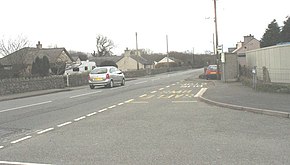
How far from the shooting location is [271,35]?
43.8 metres

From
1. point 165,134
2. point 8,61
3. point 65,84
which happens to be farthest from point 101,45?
point 165,134

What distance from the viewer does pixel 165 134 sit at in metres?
8.55

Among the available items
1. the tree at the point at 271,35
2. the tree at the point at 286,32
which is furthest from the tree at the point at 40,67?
the tree at the point at 286,32

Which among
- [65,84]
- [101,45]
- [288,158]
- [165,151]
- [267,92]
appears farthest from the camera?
[101,45]

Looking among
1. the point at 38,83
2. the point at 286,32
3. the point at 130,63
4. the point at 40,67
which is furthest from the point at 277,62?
the point at 130,63

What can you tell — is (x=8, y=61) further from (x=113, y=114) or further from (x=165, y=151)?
(x=165, y=151)

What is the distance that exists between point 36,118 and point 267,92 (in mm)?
10721

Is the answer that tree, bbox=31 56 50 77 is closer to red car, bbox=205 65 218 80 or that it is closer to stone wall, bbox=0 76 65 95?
stone wall, bbox=0 76 65 95

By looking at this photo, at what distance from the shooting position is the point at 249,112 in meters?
11.9

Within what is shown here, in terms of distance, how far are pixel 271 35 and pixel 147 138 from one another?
39.4 metres

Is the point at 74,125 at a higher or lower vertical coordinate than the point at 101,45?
lower

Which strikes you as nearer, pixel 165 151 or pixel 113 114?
pixel 165 151

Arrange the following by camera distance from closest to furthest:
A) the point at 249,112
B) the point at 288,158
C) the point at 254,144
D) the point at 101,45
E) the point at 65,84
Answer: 1. the point at 288,158
2. the point at 254,144
3. the point at 249,112
4. the point at 65,84
5. the point at 101,45

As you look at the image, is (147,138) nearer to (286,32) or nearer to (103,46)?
(286,32)
